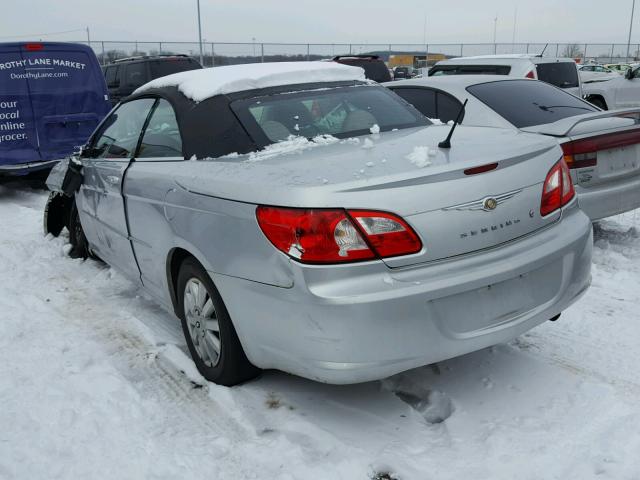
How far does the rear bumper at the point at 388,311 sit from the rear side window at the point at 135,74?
12.8 meters

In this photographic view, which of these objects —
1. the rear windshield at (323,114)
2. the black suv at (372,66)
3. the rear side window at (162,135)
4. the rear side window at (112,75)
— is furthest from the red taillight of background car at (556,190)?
the rear side window at (112,75)

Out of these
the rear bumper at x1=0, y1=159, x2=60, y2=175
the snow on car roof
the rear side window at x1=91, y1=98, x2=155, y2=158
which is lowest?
the rear bumper at x1=0, y1=159, x2=60, y2=175

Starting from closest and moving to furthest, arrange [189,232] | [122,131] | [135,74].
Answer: [189,232] → [122,131] → [135,74]

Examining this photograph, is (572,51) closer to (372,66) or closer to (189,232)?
(372,66)

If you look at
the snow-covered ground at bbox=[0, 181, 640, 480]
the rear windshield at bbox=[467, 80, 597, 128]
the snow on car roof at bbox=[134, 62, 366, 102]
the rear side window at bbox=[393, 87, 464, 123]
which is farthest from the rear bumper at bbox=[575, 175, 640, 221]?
the snow on car roof at bbox=[134, 62, 366, 102]

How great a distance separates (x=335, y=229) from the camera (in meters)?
2.45

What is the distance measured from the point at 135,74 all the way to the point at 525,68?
9419mm

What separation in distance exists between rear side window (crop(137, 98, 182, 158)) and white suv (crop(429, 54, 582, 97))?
6709mm

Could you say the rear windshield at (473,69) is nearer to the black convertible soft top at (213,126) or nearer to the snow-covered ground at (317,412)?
the snow-covered ground at (317,412)

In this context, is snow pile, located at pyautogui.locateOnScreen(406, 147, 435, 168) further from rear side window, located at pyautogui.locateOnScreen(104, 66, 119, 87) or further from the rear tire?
rear side window, located at pyautogui.locateOnScreen(104, 66, 119, 87)

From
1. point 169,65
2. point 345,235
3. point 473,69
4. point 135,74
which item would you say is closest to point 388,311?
point 345,235

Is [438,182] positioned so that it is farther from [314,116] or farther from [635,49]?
[635,49]

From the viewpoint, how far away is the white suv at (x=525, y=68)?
9.18m

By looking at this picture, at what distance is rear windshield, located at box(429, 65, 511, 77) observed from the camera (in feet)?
30.4
